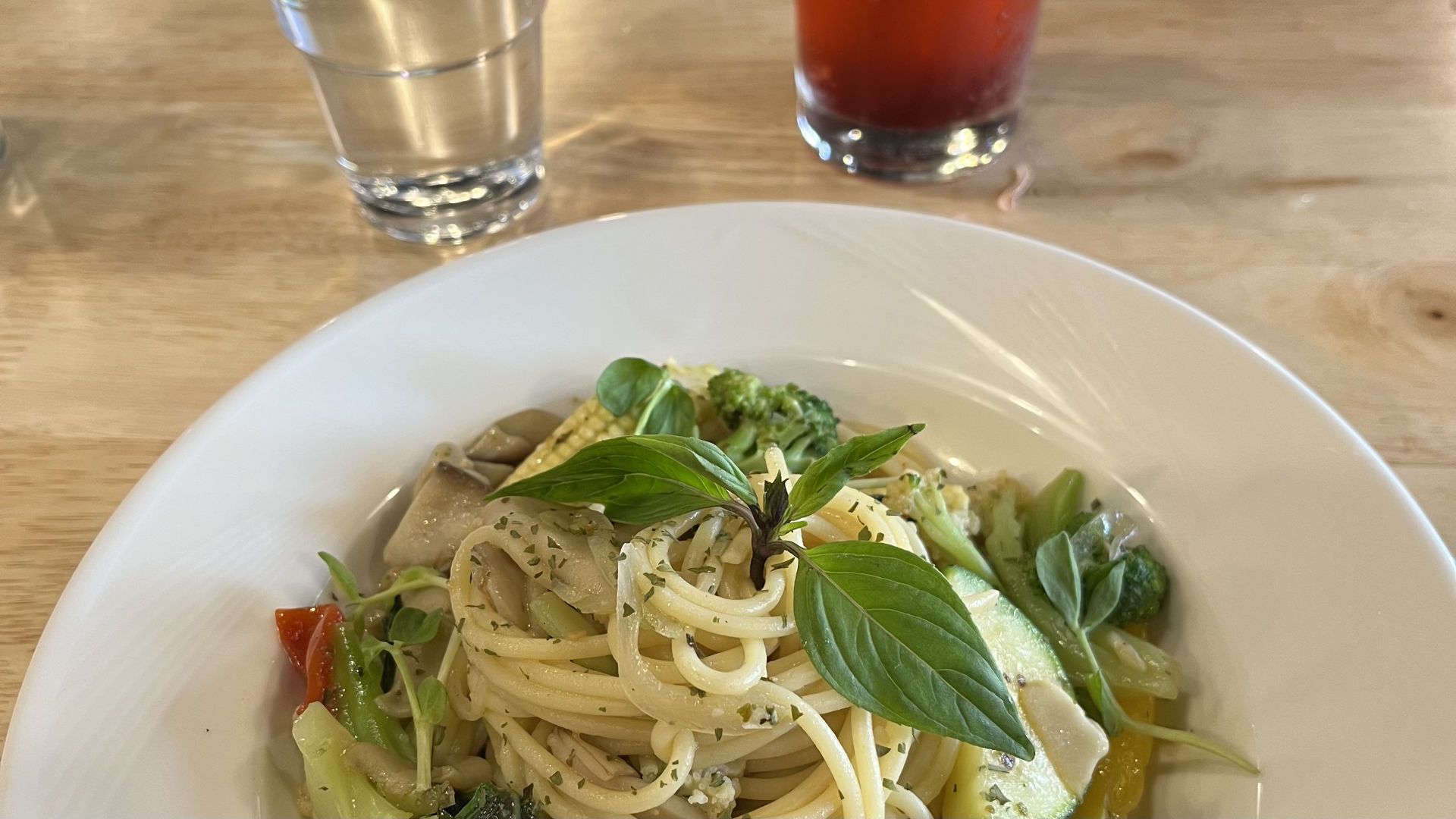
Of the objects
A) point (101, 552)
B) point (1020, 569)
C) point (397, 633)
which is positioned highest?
point (101, 552)

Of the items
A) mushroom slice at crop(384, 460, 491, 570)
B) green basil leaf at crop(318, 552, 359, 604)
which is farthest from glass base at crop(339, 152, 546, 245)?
green basil leaf at crop(318, 552, 359, 604)

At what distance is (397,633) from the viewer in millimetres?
1937

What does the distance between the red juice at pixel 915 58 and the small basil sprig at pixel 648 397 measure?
3.76 feet

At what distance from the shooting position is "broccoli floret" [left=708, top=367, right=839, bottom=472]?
7.13 ft

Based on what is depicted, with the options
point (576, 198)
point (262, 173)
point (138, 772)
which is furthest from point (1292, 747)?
point (262, 173)

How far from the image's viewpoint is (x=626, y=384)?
220 cm

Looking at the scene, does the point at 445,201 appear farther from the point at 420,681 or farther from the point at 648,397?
the point at 420,681

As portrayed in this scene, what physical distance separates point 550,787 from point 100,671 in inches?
30.3

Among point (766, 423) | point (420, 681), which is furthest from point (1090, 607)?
point (420, 681)

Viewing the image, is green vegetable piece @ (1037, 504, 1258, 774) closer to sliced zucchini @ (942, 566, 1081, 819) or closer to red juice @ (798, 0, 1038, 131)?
sliced zucchini @ (942, 566, 1081, 819)

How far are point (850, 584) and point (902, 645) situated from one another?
0.13 meters

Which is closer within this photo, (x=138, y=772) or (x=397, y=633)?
(x=138, y=772)

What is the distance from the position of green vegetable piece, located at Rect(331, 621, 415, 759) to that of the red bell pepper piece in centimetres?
2

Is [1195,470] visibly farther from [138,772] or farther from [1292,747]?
[138,772]
